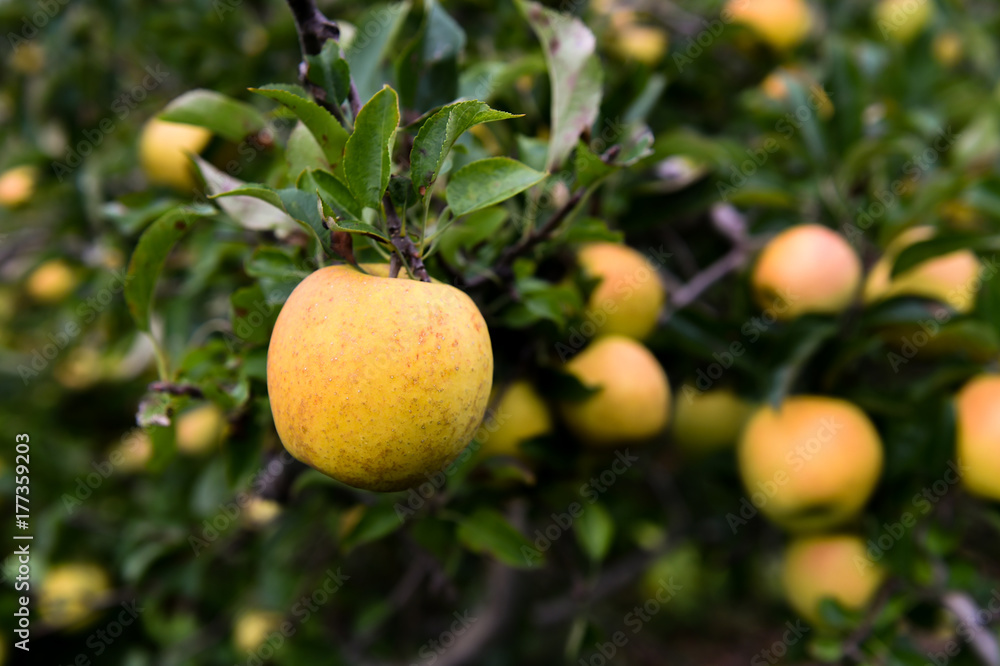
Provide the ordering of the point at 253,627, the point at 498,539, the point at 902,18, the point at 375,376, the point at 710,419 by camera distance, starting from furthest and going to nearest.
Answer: the point at 902,18, the point at 253,627, the point at 710,419, the point at 498,539, the point at 375,376

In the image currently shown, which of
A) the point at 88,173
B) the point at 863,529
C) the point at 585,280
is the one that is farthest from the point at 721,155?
the point at 88,173

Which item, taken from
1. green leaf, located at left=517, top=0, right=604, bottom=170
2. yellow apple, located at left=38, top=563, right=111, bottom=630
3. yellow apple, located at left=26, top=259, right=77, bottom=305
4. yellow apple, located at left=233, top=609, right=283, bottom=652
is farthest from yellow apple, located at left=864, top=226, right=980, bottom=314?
yellow apple, located at left=26, top=259, right=77, bottom=305

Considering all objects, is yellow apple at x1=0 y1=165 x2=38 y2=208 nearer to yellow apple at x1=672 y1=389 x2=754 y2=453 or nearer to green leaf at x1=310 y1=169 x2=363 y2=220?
green leaf at x1=310 y1=169 x2=363 y2=220

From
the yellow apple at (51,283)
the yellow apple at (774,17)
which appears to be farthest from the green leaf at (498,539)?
the yellow apple at (51,283)

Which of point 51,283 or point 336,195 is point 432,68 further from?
point 51,283

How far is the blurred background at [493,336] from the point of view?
2.99ft

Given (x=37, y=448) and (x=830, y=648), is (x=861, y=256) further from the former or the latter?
(x=37, y=448)

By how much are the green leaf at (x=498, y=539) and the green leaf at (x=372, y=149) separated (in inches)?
20.3

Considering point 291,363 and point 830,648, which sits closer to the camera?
point 291,363

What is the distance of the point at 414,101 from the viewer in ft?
2.50

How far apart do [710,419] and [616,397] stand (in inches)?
18.5

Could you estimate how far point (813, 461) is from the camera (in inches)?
39.4

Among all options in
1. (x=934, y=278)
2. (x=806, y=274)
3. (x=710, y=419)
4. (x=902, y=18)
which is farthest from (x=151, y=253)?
(x=902, y=18)

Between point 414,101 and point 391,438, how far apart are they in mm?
443
